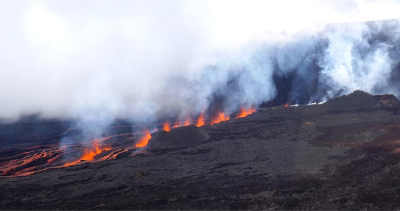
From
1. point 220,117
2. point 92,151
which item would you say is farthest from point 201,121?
point 92,151

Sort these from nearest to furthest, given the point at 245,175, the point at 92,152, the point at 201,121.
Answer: the point at 245,175 < the point at 92,152 < the point at 201,121

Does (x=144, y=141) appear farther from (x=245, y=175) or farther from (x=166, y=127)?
(x=245, y=175)

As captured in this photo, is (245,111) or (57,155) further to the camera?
(245,111)


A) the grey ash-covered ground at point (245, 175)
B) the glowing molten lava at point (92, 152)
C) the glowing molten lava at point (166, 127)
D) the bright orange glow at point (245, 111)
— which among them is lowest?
the grey ash-covered ground at point (245, 175)

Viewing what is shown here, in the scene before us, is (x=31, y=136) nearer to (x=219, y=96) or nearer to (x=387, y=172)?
(x=219, y=96)

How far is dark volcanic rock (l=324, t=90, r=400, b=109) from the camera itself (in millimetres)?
40156

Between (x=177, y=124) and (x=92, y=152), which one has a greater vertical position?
(x=177, y=124)

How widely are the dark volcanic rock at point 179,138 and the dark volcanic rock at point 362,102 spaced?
58.7ft

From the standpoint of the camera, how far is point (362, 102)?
1613 inches

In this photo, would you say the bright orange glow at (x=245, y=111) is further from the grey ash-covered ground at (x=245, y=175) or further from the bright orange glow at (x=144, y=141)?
the grey ash-covered ground at (x=245, y=175)

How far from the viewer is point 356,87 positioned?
5075 centimetres

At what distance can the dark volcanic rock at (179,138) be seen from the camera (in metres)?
31.7

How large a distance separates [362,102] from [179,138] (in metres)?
22.5

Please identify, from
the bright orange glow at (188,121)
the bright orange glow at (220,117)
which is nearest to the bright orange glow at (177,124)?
the bright orange glow at (188,121)
